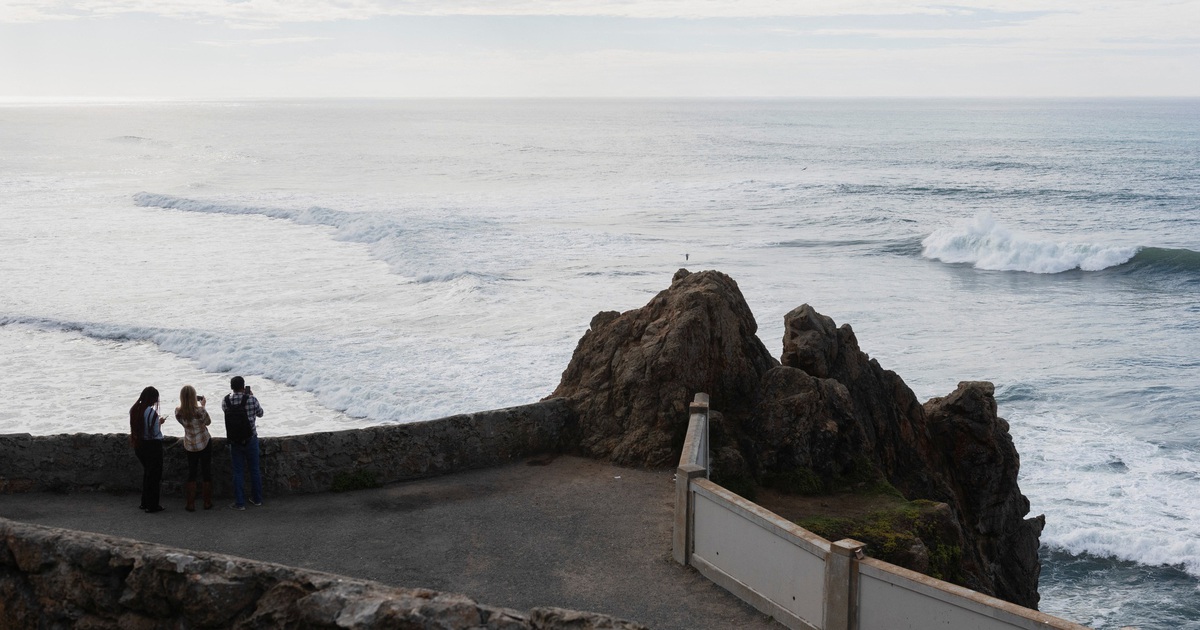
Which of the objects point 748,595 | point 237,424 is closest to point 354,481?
point 237,424

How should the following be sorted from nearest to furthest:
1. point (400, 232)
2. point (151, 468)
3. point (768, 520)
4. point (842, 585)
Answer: point (842, 585) < point (768, 520) < point (151, 468) < point (400, 232)

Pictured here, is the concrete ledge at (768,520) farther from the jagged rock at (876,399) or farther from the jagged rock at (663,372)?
the jagged rock at (876,399)

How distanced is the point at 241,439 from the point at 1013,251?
4248 centimetres

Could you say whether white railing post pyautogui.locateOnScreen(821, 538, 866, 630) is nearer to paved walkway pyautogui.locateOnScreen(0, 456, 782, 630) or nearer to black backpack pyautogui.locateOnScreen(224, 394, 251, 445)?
paved walkway pyautogui.locateOnScreen(0, 456, 782, 630)

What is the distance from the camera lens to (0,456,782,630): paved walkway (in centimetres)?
973

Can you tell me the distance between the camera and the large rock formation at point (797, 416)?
13078 mm

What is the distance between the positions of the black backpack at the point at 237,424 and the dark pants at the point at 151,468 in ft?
2.38

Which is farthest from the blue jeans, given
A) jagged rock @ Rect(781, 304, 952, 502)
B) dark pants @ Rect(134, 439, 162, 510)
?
jagged rock @ Rect(781, 304, 952, 502)

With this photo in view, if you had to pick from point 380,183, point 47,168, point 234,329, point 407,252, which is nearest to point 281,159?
point 47,168

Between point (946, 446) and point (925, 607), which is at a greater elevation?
point (925, 607)

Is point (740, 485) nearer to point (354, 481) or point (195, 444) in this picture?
point (354, 481)

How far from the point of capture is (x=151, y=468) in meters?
11.7

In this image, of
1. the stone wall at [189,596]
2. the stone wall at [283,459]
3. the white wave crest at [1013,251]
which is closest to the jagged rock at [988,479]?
the stone wall at [283,459]

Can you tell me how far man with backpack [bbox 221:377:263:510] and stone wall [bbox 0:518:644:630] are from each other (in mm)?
2638
